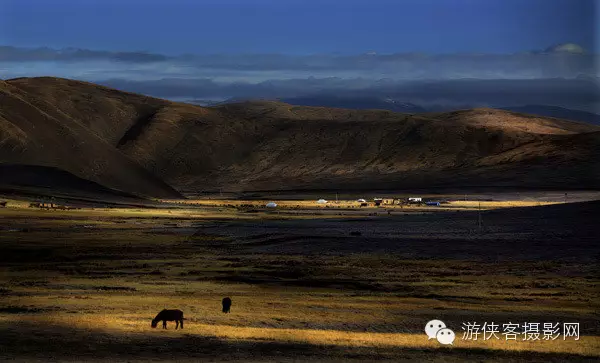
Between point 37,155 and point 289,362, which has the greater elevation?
point 37,155

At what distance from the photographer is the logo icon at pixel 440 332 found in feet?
86.0

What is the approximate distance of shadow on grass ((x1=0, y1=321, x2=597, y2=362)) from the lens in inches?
929

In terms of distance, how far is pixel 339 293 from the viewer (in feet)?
126

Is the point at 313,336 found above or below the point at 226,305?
below

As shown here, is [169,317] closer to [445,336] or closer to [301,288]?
[445,336]

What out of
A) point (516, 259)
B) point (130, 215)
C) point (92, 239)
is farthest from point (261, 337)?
point (130, 215)

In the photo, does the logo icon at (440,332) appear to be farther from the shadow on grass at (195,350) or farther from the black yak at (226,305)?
the black yak at (226,305)

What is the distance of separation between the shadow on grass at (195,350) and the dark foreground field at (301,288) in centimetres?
5

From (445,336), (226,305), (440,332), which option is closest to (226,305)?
(226,305)

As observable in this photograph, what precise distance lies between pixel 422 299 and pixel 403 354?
40.3 feet

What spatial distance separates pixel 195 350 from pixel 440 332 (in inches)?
285

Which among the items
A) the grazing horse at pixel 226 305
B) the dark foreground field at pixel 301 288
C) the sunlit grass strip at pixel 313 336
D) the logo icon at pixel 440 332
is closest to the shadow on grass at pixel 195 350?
the dark foreground field at pixel 301 288

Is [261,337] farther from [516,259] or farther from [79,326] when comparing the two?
[516,259]

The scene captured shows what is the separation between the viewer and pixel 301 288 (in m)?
40.2
